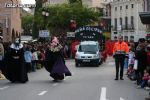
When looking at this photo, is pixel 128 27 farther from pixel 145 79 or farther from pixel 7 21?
pixel 145 79

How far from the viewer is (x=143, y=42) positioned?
21.4m

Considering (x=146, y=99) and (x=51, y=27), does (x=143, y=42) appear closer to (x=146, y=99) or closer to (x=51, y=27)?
(x=146, y=99)

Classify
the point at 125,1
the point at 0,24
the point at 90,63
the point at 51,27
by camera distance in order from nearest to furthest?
the point at 90,63, the point at 0,24, the point at 51,27, the point at 125,1

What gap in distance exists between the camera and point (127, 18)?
3366 inches

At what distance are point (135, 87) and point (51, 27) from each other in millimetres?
53960

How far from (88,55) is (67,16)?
112ft

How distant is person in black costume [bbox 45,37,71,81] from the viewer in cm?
2325

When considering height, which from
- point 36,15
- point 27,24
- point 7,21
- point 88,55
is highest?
point 36,15

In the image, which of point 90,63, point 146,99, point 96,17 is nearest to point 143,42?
point 146,99

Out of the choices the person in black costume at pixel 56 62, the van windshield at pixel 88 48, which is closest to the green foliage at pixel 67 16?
the van windshield at pixel 88 48

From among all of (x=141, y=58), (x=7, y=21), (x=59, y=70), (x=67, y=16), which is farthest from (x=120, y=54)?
(x=67, y=16)

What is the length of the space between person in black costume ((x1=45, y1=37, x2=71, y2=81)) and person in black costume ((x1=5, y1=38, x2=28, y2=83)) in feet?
4.34

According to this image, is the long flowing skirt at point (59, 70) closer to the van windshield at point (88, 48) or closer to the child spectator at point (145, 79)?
the child spectator at point (145, 79)

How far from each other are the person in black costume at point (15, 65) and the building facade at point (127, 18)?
54.7m
